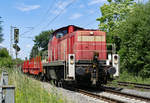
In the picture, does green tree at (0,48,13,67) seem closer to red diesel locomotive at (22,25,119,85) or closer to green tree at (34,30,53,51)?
red diesel locomotive at (22,25,119,85)

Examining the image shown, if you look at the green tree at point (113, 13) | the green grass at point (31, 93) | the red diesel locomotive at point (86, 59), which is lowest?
the green grass at point (31, 93)

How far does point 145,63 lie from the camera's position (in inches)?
709

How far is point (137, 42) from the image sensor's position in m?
18.4

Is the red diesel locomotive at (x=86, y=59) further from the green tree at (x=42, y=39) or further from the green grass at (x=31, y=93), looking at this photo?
the green tree at (x=42, y=39)

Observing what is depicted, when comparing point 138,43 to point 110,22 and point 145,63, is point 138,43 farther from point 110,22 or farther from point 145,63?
point 110,22

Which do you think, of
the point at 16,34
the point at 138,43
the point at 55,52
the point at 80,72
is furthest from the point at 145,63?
the point at 16,34

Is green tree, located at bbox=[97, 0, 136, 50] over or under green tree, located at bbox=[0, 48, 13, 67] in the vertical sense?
over

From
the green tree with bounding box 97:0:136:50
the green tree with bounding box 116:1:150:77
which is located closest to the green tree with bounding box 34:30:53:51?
the green tree with bounding box 97:0:136:50

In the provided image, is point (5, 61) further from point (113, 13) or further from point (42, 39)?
point (42, 39)

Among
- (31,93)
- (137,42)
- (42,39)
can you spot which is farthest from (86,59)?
(42,39)

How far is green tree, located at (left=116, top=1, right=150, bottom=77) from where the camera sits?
17844 millimetres

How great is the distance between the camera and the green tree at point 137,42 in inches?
703

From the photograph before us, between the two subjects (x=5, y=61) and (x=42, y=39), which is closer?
(x=5, y=61)

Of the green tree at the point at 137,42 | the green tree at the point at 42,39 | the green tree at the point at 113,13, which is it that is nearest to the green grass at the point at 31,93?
the green tree at the point at 137,42
